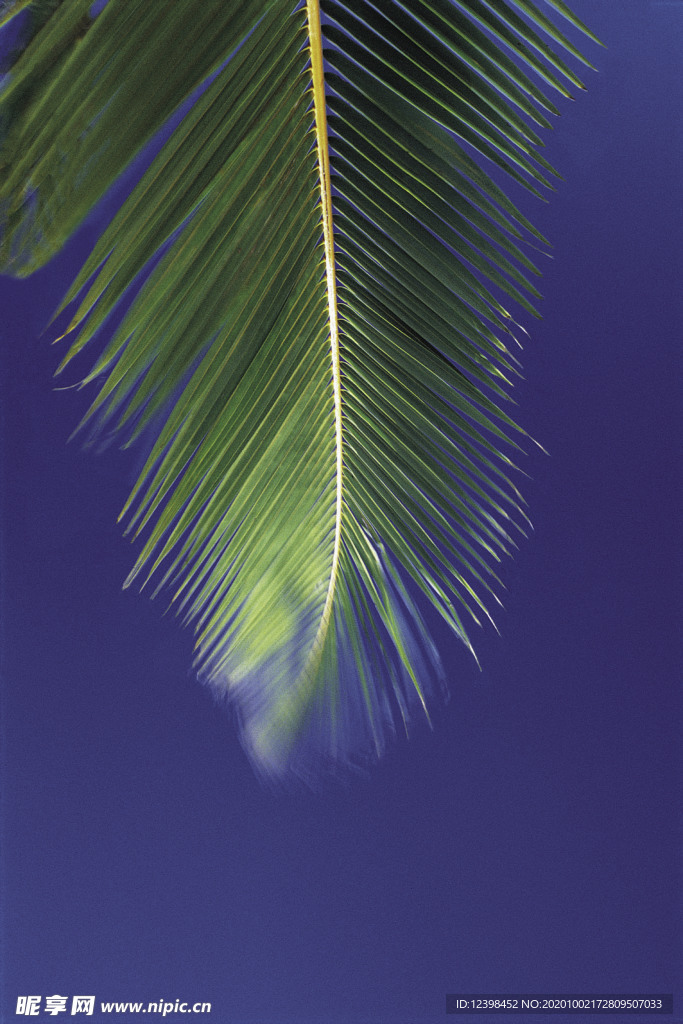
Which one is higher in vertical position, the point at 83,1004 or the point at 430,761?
the point at 430,761

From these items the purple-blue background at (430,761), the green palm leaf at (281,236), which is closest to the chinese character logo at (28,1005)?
the purple-blue background at (430,761)

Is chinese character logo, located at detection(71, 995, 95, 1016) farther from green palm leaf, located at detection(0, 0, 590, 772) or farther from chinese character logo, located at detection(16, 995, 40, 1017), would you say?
green palm leaf, located at detection(0, 0, 590, 772)

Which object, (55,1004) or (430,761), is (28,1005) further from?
(430,761)

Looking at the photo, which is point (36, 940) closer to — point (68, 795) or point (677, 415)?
point (68, 795)

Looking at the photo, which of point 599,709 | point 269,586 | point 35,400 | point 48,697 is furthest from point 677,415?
point 48,697

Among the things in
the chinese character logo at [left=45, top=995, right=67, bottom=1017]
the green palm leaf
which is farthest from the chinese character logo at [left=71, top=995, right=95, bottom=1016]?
the green palm leaf

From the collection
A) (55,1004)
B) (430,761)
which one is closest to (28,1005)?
(55,1004)
